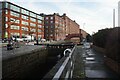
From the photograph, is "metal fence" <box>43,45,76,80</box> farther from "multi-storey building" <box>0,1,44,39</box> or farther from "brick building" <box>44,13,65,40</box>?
"brick building" <box>44,13,65,40</box>

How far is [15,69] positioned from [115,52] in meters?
13.2

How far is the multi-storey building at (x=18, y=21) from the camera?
279 feet

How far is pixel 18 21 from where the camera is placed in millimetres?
96375

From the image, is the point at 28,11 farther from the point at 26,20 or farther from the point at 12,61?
the point at 12,61

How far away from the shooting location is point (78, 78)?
962cm

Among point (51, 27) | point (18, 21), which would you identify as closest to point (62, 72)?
point (18, 21)

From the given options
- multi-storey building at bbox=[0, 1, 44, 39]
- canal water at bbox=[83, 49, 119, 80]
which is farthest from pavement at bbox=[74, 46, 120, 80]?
multi-storey building at bbox=[0, 1, 44, 39]

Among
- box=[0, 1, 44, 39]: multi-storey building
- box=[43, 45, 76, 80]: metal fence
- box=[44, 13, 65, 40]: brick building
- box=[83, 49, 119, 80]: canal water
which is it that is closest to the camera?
box=[43, 45, 76, 80]: metal fence

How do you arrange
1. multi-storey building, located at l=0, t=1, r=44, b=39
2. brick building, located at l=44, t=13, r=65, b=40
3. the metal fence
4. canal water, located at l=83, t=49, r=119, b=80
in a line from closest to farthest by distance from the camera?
the metal fence, canal water, located at l=83, t=49, r=119, b=80, multi-storey building, located at l=0, t=1, r=44, b=39, brick building, located at l=44, t=13, r=65, b=40

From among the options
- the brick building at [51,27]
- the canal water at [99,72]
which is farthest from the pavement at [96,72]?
the brick building at [51,27]

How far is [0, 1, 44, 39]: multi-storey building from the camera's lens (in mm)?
85062

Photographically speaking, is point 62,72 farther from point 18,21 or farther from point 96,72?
point 18,21

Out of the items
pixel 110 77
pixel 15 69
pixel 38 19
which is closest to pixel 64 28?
pixel 38 19

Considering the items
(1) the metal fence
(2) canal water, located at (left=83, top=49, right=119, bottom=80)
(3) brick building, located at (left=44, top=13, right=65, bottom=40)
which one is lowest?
(2) canal water, located at (left=83, top=49, right=119, bottom=80)
